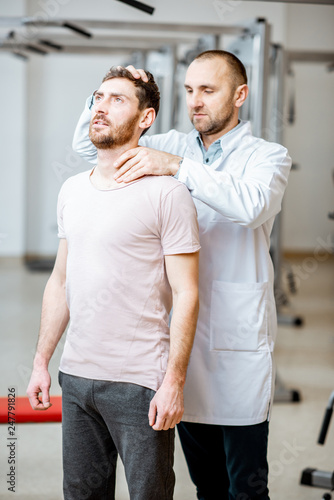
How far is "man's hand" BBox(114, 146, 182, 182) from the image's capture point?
1514 mm

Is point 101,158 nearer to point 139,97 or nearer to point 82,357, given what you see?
point 139,97

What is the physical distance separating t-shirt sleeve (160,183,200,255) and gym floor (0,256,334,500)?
1432 mm

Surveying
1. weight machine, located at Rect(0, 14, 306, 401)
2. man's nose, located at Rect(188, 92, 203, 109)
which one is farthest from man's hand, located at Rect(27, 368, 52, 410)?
weight machine, located at Rect(0, 14, 306, 401)

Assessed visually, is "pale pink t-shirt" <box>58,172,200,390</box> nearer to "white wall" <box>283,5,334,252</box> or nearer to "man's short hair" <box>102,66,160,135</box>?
"man's short hair" <box>102,66,160,135</box>

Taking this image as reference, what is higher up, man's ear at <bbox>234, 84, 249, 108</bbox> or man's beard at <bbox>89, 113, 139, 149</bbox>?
man's ear at <bbox>234, 84, 249, 108</bbox>

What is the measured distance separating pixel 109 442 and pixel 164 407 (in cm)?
24

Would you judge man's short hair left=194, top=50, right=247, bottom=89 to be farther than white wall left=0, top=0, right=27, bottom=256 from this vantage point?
No

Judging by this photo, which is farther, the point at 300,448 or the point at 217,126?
the point at 300,448

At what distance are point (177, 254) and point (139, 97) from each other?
1.38 feet

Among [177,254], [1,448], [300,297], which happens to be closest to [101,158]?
[177,254]

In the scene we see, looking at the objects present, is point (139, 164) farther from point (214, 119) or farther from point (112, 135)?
point (214, 119)

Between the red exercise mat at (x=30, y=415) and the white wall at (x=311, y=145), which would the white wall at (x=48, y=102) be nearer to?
the white wall at (x=311, y=145)

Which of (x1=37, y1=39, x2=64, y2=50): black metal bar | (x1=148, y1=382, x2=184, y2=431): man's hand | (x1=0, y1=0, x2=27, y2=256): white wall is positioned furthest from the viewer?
(x1=0, y1=0, x2=27, y2=256): white wall

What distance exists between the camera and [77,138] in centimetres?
193
